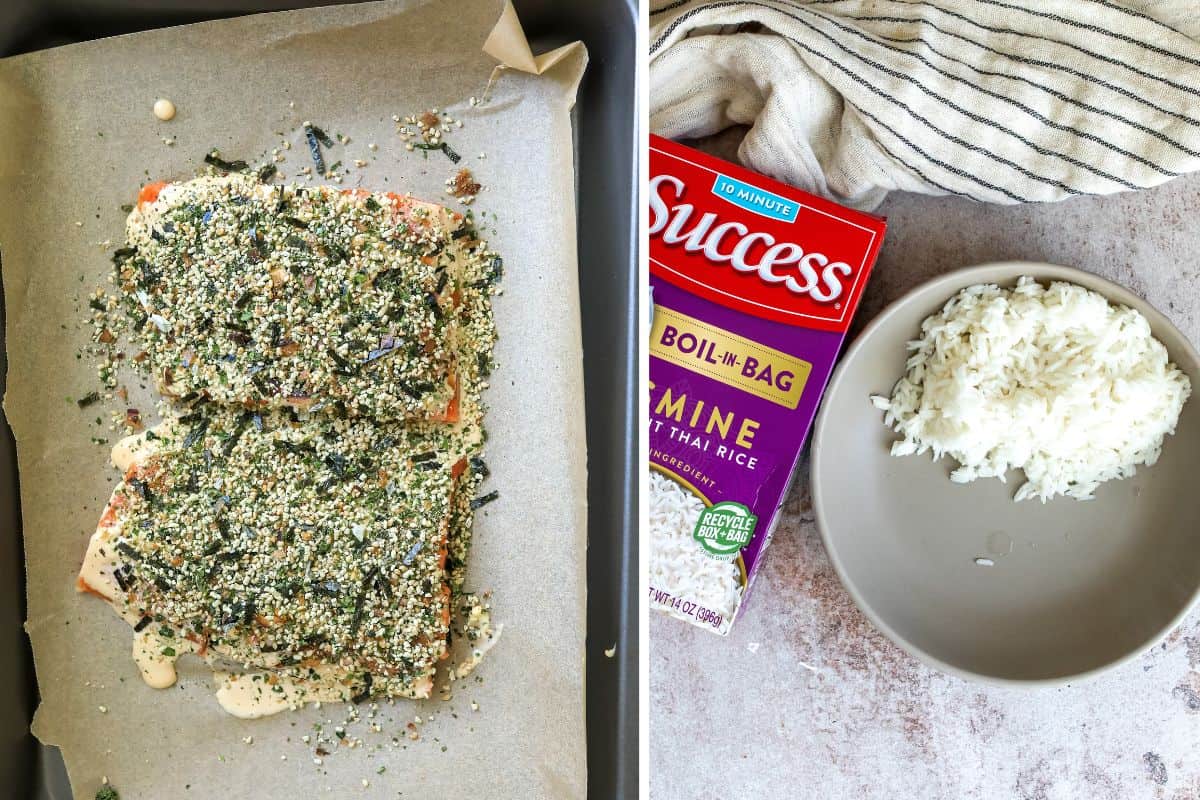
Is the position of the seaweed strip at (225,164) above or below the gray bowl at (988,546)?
above

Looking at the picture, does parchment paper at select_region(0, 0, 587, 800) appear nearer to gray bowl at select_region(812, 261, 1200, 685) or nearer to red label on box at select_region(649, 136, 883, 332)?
red label on box at select_region(649, 136, 883, 332)

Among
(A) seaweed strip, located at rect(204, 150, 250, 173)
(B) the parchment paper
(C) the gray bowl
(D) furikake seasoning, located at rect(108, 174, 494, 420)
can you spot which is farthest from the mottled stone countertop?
(A) seaweed strip, located at rect(204, 150, 250, 173)

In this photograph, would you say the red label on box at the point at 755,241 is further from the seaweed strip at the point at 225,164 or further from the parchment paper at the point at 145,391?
the seaweed strip at the point at 225,164

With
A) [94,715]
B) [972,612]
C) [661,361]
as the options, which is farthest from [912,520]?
[94,715]

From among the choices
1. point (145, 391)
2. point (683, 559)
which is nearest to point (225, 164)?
point (145, 391)

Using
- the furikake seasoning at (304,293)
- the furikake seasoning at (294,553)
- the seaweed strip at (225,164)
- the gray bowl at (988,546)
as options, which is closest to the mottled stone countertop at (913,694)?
the gray bowl at (988,546)

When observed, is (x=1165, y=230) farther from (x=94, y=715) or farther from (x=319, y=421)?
(x=94, y=715)

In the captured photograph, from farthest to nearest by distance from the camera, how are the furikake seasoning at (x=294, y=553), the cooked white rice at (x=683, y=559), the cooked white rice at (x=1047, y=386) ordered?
the cooked white rice at (x=683, y=559) → the cooked white rice at (x=1047, y=386) → the furikake seasoning at (x=294, y=553)
